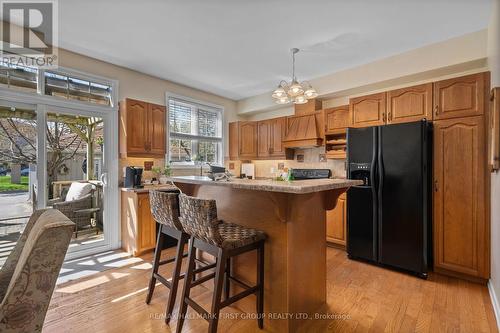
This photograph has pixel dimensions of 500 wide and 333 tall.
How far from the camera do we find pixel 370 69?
3.53 metres

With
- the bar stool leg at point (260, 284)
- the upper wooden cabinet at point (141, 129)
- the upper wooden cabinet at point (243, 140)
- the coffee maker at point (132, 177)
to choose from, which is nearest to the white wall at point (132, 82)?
the upper wooden cabinet at point (141, 129)

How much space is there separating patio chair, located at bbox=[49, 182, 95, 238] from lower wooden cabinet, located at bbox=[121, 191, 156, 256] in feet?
1.54

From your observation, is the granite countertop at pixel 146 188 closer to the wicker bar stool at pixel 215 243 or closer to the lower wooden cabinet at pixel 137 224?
the lower wooden cabinet at pixel 137 224

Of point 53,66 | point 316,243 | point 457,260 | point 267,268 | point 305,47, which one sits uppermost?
point 305,47

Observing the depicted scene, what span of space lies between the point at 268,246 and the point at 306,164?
9.57 ft

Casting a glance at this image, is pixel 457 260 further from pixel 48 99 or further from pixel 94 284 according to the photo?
pixel 48 99

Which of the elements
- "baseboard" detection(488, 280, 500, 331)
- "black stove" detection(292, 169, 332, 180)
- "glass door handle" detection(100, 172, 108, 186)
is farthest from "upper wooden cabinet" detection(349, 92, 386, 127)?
"glass door handle" detection(100, 172, 108, 186)

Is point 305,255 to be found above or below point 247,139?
below

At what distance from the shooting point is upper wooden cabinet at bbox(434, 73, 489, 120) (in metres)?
2.57

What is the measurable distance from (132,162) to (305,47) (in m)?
3.04

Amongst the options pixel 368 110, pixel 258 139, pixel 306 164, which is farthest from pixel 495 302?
pixel 258 139

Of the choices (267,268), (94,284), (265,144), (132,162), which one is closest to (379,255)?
(267,268)

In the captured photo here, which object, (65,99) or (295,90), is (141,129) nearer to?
(65,99)

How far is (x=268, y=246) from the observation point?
6.32ft
